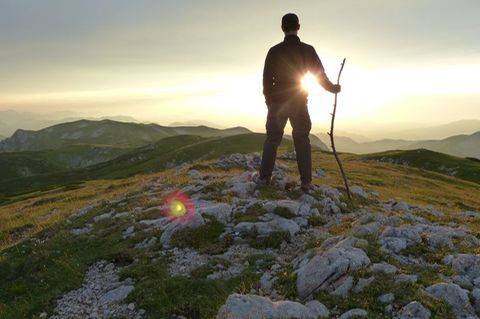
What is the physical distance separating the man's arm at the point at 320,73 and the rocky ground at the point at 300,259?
15.1ft

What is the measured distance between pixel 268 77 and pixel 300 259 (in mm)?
7920

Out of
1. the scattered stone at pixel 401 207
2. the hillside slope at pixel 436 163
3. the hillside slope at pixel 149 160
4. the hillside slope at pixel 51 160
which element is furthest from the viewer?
the hillside slope at pixel 51 160

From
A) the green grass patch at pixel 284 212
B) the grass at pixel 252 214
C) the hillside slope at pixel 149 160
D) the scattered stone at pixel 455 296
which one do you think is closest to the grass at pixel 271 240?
the grass at pixel 252 214

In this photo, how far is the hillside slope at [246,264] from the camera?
25.9 ft

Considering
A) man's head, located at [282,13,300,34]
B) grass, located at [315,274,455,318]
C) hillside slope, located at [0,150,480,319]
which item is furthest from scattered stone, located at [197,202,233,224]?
man's head, located at [282,13,300,34]

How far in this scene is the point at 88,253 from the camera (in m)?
13.2

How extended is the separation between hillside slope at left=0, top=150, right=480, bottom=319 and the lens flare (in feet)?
0.36

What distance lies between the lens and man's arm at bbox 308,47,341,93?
590 inches

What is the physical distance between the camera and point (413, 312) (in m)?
7.17

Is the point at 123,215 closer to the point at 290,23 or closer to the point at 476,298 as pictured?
the point at 290,23

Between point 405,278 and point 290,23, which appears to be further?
point 290,23

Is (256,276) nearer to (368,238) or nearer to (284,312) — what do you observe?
(284,312)

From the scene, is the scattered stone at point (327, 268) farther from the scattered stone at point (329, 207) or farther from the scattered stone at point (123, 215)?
the scattered stone at point (123, 215)

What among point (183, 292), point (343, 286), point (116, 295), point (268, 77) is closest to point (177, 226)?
point (116, 295)
